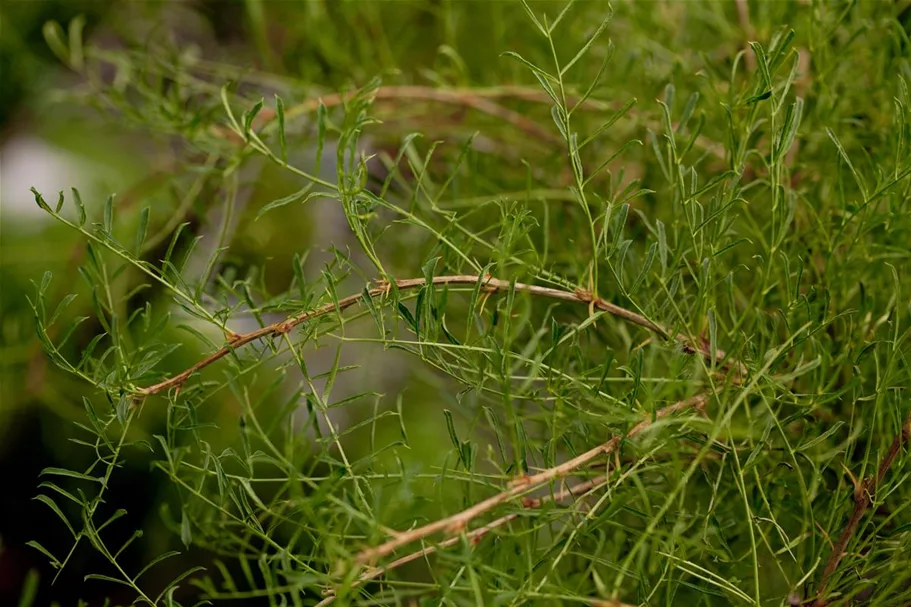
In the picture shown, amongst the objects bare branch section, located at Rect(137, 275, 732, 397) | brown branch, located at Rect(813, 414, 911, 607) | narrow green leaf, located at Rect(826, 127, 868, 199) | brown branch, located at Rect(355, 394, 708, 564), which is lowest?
brown branch, located at Rect(813, 414, 911, 607)

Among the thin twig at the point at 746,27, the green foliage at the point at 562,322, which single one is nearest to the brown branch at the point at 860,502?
the green foliage at the point at 562,322

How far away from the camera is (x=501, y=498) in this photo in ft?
0.45

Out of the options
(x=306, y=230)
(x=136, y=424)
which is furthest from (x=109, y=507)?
(x=306, y=230)

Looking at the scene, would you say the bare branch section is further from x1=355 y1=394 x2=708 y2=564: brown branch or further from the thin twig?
the thin twig

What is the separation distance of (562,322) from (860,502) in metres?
0.12

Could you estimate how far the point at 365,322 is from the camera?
1.25 ft

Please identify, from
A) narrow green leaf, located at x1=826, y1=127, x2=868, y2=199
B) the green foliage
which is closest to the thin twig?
the green foliage

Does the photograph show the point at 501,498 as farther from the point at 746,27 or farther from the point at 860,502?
the point at 746,27

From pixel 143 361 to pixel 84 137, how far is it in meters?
0.35

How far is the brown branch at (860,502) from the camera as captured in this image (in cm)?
15

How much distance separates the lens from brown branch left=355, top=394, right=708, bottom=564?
0.12 m

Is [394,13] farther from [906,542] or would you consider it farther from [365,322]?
[906,542]

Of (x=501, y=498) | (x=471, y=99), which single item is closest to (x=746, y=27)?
(x=471, y=99)

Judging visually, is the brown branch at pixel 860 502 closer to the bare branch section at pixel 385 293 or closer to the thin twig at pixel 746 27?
the bare branch section at pixel 385 293
